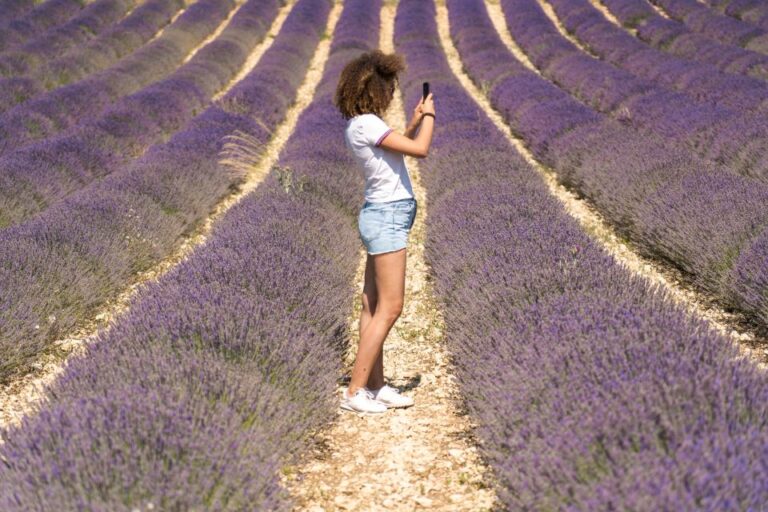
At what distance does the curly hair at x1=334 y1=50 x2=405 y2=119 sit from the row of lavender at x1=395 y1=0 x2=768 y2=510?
3.31ft

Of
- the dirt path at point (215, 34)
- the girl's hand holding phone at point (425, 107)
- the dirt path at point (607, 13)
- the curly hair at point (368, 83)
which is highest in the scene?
the curly hair at point (368, 83)

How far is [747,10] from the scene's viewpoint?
15.3 m

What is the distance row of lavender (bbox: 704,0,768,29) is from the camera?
1430 cm

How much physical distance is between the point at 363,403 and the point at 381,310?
428mm

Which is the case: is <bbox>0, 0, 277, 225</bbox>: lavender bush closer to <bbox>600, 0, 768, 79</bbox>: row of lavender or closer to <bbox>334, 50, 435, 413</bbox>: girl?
<bbox>334, 50, 435, 413</bbox>: girl

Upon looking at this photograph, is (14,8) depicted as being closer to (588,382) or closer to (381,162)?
(381,162)

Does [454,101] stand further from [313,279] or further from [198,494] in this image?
[198,494]

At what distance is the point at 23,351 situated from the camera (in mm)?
3707

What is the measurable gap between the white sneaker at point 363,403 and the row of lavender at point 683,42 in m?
8.93

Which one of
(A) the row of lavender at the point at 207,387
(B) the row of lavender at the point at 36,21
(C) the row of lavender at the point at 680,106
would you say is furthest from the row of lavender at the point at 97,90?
(C) the row of lavender at the point at 680,106

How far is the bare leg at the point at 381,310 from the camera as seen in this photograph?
3014mm

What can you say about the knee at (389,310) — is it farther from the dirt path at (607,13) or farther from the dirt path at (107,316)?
the dirt path at (607,13)

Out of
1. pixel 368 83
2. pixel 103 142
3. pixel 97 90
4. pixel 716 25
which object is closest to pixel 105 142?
pixel 103 142

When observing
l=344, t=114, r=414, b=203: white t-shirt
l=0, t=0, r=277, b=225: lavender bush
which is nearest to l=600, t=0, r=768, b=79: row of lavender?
l=0, t=0, r=277, b=225: lavender bush
